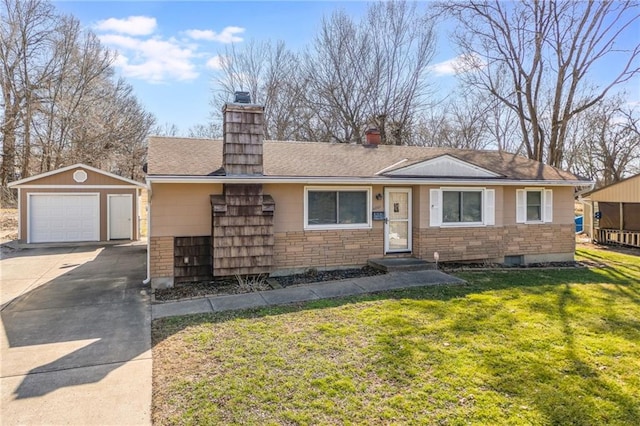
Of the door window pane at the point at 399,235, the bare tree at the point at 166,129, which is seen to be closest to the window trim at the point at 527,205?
the door window pane at the point at 399,235

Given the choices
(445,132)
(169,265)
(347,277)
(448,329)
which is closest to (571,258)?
(347,277)

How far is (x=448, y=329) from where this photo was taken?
5387mm

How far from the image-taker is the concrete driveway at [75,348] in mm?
3492

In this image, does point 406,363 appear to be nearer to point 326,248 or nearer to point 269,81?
point 326,248

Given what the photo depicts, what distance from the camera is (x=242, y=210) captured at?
812 centimetres

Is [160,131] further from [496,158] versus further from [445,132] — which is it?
[496,158]

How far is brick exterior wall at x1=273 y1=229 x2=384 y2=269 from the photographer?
880 centimetres

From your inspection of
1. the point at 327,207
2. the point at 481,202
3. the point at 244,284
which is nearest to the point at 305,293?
the point at 244,284

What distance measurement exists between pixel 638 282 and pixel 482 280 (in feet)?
12.1

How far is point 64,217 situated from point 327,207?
12.0 metres

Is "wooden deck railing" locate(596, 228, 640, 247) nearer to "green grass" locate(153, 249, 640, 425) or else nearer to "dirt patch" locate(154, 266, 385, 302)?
"green grass" locate(153, 249, 640, 425)

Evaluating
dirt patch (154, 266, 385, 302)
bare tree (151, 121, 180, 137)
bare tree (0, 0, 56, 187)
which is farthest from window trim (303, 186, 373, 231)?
bare tree (151, 121, 180, 137)

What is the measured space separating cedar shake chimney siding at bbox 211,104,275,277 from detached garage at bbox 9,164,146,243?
8058mm

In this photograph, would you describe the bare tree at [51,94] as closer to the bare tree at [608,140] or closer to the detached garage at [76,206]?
the detached garage at [76,206]
